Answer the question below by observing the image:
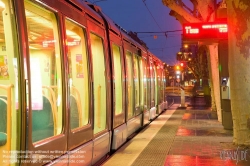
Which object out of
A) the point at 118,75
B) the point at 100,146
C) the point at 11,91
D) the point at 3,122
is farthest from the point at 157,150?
the point at 11,91

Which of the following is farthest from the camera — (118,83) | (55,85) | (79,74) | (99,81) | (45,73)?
(118,83)

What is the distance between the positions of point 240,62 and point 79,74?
13.8ft

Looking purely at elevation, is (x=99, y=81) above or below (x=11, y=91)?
above

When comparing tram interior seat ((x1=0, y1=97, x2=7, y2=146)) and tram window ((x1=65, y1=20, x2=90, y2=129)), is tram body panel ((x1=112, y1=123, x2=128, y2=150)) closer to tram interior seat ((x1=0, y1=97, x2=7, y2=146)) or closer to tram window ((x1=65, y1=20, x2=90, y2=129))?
tram window ((x1=65, y1=20, x2=90, y2=129))

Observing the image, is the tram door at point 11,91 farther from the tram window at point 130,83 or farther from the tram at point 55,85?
the tram window at point 130,83

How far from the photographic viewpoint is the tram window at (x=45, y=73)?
5.08 meters

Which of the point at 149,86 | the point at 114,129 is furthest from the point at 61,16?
the point at 149,86

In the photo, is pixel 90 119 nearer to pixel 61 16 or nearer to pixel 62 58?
pixel 62 58

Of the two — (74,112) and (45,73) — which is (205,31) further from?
(45,73)

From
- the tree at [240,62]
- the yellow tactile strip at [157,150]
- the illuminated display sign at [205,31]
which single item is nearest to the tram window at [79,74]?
the yellow tactile strip at [157,150]

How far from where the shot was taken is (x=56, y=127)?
17.7ft

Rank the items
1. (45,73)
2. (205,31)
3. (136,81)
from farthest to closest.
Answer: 1. (136,81)
2. (205,31)
3. (45,73)

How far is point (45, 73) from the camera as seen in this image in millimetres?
5758

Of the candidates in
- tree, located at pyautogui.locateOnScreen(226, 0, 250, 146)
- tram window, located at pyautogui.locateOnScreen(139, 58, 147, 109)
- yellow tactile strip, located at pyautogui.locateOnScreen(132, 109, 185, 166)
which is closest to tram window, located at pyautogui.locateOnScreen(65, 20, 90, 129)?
→ yellow tactile strip, located at pyautogui.locateOnScreen(132, 109, 185, 166)
